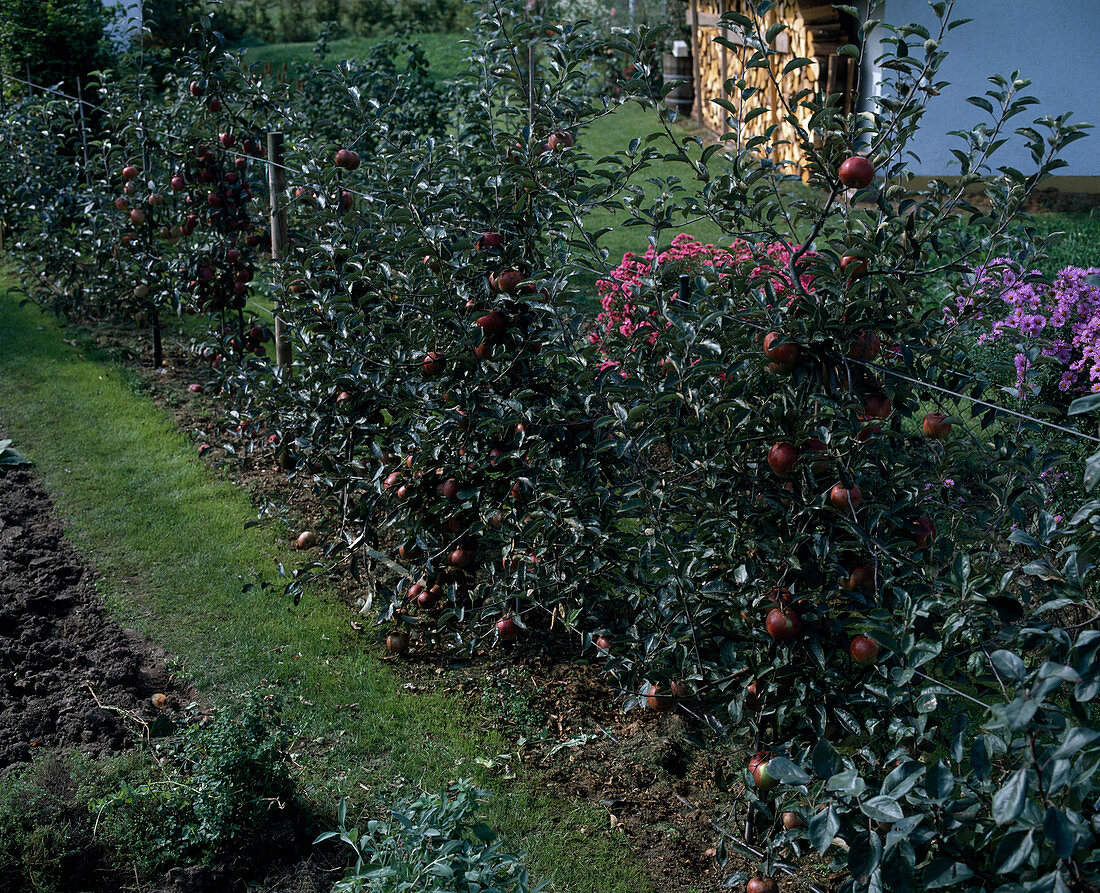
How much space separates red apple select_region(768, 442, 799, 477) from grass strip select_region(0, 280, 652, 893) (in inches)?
46.5

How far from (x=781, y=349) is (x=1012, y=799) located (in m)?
1.11

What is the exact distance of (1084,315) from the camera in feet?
12.5

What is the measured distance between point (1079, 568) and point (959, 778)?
44 centimetres

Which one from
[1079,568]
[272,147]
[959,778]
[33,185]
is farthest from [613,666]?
[33,185]

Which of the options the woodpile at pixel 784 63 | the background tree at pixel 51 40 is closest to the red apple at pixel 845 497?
Result: the woodpile at pixel 784 63

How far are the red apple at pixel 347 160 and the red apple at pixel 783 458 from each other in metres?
2.38

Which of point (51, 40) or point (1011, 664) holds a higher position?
point (51, 40)

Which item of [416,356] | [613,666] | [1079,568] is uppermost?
[416,356]

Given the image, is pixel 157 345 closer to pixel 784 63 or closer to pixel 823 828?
pixel 823 828

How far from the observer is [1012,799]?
1373 millimetres

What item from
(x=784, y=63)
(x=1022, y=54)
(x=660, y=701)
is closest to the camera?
(x=660, y=701)

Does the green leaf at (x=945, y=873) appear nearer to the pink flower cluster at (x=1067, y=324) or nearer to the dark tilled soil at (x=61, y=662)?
the dark tilled soil at (x=61, y=662)

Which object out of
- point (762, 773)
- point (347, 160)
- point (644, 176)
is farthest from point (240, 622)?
point (644, 176)

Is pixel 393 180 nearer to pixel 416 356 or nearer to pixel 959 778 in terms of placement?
pixel 416 356
